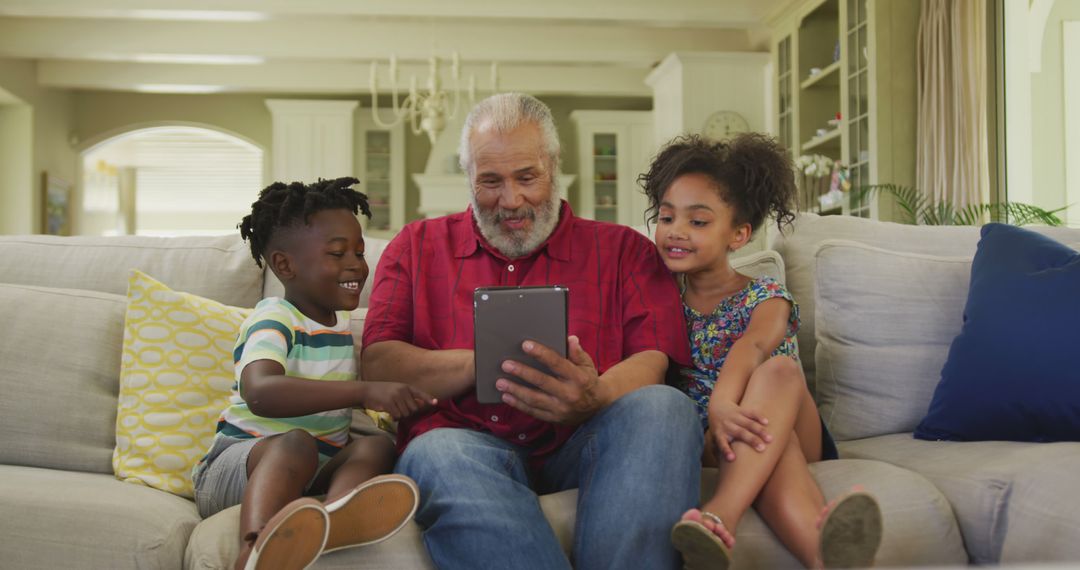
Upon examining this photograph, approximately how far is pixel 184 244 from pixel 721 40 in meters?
6.17

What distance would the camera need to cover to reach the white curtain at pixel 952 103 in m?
4.39

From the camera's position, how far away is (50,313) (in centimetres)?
181

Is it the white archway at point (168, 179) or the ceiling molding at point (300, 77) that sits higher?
the ceiling molding at point (300, 77)

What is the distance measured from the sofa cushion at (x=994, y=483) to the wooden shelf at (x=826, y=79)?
14.9 feet

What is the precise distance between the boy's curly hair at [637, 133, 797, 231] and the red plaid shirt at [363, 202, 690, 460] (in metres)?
0.18

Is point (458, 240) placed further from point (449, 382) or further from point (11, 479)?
point (11, 479)

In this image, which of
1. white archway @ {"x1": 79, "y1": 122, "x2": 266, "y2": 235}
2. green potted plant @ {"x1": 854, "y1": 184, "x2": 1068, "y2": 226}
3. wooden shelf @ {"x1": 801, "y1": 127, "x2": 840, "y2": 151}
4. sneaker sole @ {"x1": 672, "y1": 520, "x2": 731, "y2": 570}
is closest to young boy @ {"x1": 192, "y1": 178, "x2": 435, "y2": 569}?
sneaker sole @ {"x1": 672, "y1": 520, "x2": 731, "y2": 570}

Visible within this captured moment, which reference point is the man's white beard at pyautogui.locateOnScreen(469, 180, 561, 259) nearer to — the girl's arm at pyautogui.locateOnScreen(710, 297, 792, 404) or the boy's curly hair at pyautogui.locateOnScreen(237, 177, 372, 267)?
the boy's curly hair at pyautogui.locateOnScreen(237, 177, 372, 267)

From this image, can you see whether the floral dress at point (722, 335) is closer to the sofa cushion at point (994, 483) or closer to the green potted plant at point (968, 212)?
the sofa cushion at point (994, 483)

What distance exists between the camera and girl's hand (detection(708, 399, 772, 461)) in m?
1.45

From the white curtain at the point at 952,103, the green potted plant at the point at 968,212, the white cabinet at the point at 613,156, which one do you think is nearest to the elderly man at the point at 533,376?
the green potted plant at the point at 968,212

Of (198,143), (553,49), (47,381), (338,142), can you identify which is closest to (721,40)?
(553,49)

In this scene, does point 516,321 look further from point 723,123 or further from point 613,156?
point 613,156

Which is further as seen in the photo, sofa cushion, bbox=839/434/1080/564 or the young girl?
sofa cushion, bbox=839/434/1080/564
